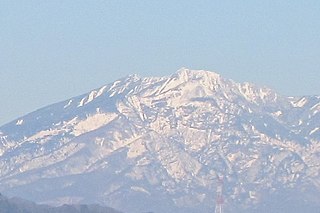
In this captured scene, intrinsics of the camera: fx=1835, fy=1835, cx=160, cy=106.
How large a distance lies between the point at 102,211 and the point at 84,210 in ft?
12.6

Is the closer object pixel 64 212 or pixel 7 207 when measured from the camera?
pixel 7 207

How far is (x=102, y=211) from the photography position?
199 metres

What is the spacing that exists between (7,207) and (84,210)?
35.6 feet

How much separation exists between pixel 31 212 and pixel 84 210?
21.6ft

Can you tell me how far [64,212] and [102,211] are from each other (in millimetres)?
4258

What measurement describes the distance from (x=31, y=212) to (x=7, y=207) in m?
10.9

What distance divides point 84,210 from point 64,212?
4879 millimetres

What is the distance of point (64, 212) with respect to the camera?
19975 cm

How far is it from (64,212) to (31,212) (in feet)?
12.2

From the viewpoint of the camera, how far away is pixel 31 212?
651 feet

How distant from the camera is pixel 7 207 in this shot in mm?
187750

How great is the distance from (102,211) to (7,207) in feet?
47.8
